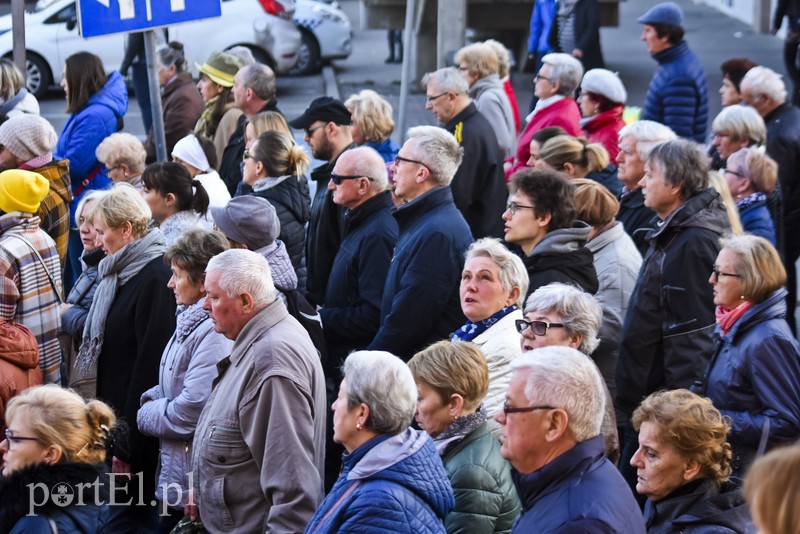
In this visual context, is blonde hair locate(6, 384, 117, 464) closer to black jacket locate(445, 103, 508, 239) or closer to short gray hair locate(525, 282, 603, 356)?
short gray hair locate(525, 282, 603, 356)

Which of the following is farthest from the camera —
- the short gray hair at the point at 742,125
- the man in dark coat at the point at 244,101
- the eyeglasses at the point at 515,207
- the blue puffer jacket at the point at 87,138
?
the man in dark coat at the point at 244,101

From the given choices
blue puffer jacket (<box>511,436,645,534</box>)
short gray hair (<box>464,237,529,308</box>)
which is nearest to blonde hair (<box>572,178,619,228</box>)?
short gray hair (<box>464,237,529,308</box>)

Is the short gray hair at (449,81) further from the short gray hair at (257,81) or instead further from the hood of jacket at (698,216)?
the hood of jacket at (698,216)

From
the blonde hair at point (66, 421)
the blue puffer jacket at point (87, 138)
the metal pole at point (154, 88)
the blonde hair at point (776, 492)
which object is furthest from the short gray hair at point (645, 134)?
the blonde hair at point (776, 492)

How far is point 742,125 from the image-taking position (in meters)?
7.65

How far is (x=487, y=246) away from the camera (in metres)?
5.21

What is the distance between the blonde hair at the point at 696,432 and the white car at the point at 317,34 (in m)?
16.4

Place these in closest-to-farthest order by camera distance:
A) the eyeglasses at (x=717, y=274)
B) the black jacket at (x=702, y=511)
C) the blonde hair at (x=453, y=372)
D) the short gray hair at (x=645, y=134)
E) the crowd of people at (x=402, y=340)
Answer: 1. the crowd of people at (x=402, y=340)
2. the black jacket at (x=702, y=511)
3. the blonde hair at (x=453, y=372)
4. the eyeglasses at (x=717, y=274)
5. the short gray hair at (x=645, y=134)

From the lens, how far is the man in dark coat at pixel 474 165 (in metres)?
8.27

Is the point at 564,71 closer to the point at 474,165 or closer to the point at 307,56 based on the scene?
the point at 474,165

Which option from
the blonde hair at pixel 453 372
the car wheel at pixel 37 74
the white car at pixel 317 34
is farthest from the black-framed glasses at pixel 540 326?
the white car at pixel 317 34

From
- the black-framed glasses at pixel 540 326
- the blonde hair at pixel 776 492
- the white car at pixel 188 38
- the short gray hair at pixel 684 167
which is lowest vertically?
the white car at pixel 188 38

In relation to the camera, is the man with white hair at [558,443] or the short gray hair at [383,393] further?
the short gray hair at [383,393]

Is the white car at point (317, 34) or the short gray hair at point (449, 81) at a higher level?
the short gray hair at point (449, 81)
